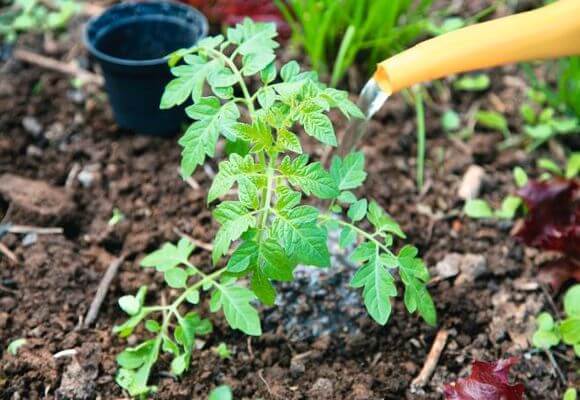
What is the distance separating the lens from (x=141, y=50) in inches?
88.2

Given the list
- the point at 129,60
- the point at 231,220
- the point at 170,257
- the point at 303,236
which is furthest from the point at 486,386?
the point at 129,60

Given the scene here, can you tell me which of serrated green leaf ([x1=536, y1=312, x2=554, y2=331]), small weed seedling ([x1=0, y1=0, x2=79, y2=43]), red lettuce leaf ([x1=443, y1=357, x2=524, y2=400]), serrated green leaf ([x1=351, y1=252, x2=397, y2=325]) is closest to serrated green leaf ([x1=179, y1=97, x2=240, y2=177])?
serrated green leaf ([x1=351, y1=252, x2=397, y2=325])

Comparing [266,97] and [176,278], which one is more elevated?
[266,97]

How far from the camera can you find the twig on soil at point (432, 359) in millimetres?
1646

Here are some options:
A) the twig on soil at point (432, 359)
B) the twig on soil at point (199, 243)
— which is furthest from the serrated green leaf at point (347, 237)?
the twig on soil at point (199, 243)

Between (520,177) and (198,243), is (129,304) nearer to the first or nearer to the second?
(198,243)

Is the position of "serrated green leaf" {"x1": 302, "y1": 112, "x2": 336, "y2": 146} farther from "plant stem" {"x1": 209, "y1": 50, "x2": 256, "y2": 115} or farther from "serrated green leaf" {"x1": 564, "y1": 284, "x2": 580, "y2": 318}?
"serrated green leaf" {"x1": 564, "y1": 284, "x2": 580, "y2": 318}

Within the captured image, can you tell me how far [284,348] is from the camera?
1.69 m

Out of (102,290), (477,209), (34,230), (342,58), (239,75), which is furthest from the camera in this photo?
(342,58)

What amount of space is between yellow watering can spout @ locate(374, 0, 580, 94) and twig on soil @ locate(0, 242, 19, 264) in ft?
3.22

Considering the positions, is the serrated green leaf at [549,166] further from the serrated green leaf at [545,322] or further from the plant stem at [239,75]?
the plant stem at [239,75]

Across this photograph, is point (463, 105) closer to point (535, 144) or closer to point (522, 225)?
point (535, 144)

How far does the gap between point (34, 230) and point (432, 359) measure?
1007 millimetres

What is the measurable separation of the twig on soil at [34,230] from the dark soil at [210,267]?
0.05 feet
